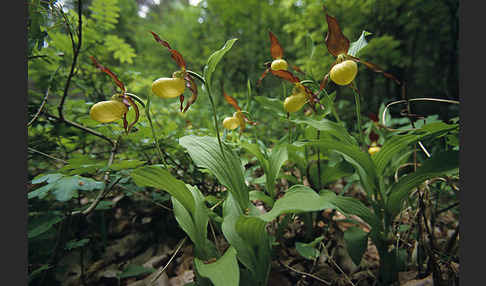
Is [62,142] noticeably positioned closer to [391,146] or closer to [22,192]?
[22,192]

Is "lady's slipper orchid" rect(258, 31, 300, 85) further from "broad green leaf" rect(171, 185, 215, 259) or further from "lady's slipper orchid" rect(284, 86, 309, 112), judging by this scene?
"broad green leaf" rect(171, 185, 215, 259)

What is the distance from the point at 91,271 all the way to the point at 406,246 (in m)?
1.35

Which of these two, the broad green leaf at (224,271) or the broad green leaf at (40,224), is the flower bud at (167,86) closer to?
the broad green leaf at (224,271)

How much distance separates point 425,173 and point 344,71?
422 mm

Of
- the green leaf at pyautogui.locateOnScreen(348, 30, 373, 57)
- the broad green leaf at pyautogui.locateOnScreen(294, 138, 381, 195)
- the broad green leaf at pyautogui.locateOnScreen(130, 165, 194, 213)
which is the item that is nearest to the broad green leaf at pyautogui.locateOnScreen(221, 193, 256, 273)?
the broad green leaf at pyautogui.locateOnScreen(130, 165, 194, 213)

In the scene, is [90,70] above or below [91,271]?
above

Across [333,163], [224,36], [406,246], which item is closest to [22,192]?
[333,163]

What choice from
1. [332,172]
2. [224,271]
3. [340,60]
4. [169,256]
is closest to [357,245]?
[332,172]

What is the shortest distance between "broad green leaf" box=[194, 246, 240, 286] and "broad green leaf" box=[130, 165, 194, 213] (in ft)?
0.56

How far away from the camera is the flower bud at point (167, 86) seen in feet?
1.91

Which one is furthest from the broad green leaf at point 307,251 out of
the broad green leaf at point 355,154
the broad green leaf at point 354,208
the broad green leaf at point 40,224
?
the broad green leaf at point 40,224

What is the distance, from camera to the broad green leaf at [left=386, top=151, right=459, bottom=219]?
23.3 inches

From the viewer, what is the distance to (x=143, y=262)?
87 centimetres

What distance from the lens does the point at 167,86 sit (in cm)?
59
